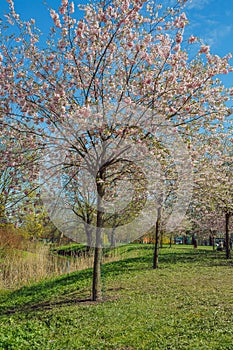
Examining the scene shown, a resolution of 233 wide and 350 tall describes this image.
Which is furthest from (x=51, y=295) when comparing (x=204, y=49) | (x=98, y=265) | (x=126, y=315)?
(x=204, y=49)

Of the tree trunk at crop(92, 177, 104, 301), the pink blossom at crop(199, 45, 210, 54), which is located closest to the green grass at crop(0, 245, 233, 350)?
the tree trunk at crop(92, 177, 104, 301)

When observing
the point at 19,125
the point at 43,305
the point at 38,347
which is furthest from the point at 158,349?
the point at 19,125

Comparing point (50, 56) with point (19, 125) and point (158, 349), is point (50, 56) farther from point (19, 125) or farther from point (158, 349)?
point (158, 349)

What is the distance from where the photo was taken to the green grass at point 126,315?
4.99m

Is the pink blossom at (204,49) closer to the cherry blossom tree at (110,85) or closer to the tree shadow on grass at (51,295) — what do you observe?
the cherry blossom tree at (110,85)

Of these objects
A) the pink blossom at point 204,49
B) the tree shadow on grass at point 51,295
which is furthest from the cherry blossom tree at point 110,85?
the tree shadow on grass at point 51,295

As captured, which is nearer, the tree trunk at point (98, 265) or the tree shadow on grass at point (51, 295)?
the tree trunk at point (98, 265)

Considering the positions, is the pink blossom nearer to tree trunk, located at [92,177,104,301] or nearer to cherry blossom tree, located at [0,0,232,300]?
cherry blossom tree, located at [0,0,232,300]

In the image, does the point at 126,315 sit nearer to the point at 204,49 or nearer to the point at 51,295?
the point at 51,295

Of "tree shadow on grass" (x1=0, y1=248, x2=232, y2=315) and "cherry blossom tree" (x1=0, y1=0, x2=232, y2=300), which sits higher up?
"cherry blossom tree" (x1=0, y1=0, x2=232, y2=300)

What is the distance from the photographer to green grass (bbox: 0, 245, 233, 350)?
16.4ft

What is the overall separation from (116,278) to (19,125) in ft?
20.9

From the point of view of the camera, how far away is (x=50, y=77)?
7664mm

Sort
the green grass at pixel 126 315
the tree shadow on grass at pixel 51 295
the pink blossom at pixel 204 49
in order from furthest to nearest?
the tree shadow on grass at pixel 51 295
the pink blossom at pixel 204 49
the green grass at pixel 126 315
